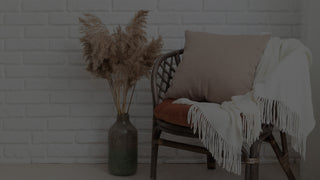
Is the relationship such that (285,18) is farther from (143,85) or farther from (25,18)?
(25,18)

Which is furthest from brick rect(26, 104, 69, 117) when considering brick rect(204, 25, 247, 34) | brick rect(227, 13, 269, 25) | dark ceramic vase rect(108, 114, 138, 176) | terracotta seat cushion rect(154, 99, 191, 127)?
brick rect(227, 13, 269, 25)

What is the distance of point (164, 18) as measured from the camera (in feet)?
8.34

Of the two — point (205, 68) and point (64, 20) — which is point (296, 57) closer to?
point (205, 68)

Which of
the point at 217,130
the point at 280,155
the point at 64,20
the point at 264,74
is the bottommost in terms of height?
the point at 280,155

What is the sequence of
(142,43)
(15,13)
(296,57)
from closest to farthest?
(296,57)
(142,43)
(15,13)

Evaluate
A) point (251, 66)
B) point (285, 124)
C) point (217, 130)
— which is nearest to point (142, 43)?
point (251, 66)

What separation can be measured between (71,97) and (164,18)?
78 centimetres

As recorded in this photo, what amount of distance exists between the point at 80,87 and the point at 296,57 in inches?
53.3

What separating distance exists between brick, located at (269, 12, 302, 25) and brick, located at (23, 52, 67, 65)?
1.35m

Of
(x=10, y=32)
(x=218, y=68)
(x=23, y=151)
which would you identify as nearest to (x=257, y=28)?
(x=218, y=68)

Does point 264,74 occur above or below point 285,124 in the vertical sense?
above

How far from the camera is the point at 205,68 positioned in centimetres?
205

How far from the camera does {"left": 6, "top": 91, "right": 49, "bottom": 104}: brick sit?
2.59 metres

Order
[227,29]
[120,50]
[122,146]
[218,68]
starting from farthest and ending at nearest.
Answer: [227,29] → [122,146] → [120,50] → [218,68]
